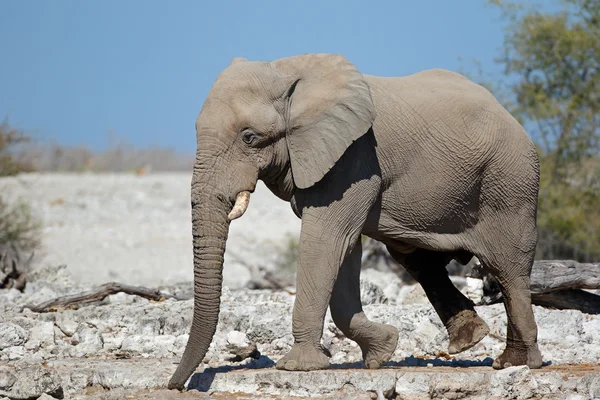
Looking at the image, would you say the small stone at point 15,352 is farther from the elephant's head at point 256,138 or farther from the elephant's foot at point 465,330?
the elephant's foot at point 465,330

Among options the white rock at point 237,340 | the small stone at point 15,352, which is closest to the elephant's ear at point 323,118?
the white rock at point 237,340

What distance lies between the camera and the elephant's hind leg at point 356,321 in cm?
776

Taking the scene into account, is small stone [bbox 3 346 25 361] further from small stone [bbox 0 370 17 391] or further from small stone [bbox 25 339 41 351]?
small stone [bbox 0 370 17 391]

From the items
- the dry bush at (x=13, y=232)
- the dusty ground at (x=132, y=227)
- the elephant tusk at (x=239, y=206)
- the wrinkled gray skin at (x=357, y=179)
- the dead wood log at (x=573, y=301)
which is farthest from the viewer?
the dusty ground at (x=132, y=227)

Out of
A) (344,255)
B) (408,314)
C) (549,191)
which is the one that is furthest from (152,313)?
(549,191)

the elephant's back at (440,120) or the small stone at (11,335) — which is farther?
the small stone at (11,335)

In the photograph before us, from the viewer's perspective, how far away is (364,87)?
7.23 meters

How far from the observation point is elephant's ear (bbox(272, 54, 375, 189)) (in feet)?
23.2

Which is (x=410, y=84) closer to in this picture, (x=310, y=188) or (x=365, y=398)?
(x=310, y=188)

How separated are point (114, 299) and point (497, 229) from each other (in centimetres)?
518

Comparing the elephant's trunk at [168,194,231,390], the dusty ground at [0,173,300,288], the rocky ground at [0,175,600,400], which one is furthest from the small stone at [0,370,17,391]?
the dusty ground at [0,173,300,288]

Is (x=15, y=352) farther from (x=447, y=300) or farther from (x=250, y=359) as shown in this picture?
(x=447, y=300)

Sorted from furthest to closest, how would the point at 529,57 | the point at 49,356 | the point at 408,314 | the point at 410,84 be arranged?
the point at 529,57 → the point at 408,314 → the point at 49,356 → the point at 410,84

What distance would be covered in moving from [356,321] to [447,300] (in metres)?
0.92
